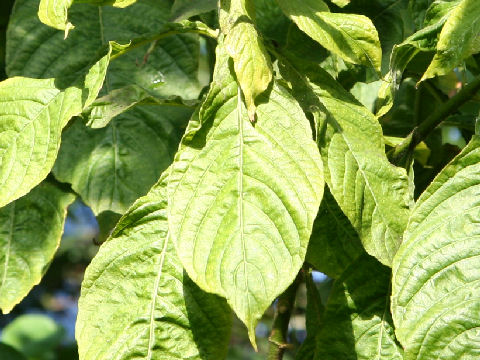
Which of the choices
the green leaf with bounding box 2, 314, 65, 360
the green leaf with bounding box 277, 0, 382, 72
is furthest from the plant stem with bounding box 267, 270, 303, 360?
the green leaf with bounding box 2, 314, 65, 360

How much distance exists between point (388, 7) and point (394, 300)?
0.58 m

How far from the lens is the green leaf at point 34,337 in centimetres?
222

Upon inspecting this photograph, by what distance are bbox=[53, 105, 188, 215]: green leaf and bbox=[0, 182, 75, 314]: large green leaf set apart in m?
0.10

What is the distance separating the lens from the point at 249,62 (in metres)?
0.85

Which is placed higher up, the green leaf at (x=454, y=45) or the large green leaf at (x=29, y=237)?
the green leaf at (x=454, y=45)

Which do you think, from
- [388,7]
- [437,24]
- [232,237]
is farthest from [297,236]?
[388,7]

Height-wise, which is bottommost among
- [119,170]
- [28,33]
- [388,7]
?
[119,170]

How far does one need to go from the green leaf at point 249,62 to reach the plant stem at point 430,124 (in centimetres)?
25

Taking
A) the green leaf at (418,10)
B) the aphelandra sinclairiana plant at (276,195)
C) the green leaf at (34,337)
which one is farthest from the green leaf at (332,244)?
the green leaf at (34,337)

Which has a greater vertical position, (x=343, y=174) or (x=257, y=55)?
(x=257, y=55)

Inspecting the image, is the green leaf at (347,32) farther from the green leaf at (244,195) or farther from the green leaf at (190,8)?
the green leaf at (190,8)

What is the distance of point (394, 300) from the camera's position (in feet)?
2.89

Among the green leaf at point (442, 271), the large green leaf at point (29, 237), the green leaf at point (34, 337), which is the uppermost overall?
the green leaf at point (442, 271)

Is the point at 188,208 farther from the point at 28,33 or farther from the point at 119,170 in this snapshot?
the point at 28,33
